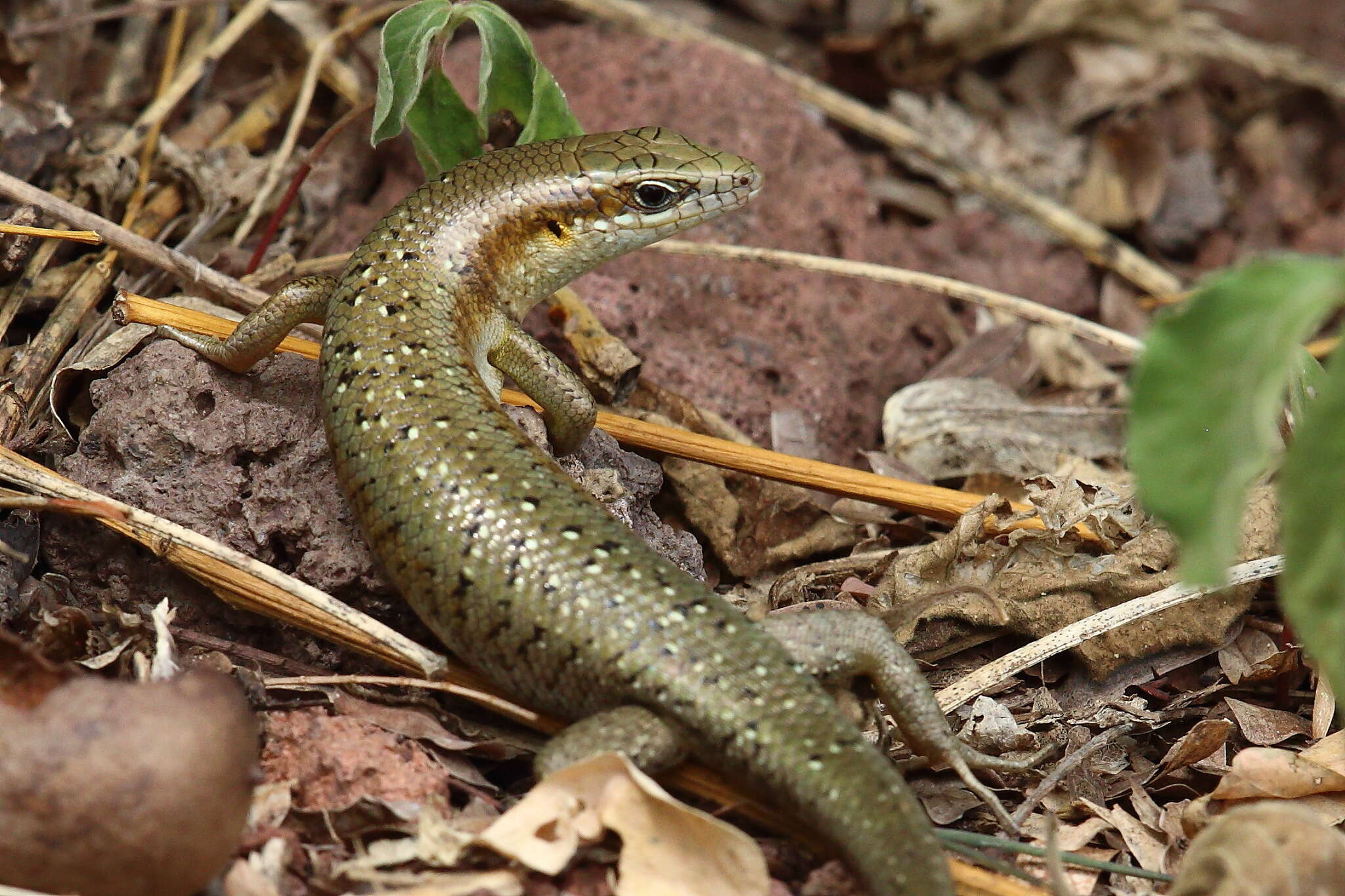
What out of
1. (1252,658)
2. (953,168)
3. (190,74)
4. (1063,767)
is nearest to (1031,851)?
(1063,767)

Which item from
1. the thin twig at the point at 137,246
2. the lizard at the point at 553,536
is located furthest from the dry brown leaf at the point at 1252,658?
the thin twig at the point at 137,246

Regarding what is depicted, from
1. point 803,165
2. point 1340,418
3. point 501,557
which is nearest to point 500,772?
point 501,557

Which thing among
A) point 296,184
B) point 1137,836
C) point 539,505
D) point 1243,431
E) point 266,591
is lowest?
point 1137,836

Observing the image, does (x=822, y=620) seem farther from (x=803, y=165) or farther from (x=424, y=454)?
(x=803, y=165)

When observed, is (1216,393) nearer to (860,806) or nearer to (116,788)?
(860,806)

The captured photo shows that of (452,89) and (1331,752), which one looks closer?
(1331,752)

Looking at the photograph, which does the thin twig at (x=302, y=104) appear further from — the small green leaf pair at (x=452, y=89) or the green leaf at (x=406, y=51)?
the green leaf at (x=406, y=51)

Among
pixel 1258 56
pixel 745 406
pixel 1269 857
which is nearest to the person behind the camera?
pixel 1269 857

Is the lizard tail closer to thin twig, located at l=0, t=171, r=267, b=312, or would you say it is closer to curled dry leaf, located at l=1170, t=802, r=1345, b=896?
curled dry leaf, located at l=1170, t=802, r=1345, b=896
